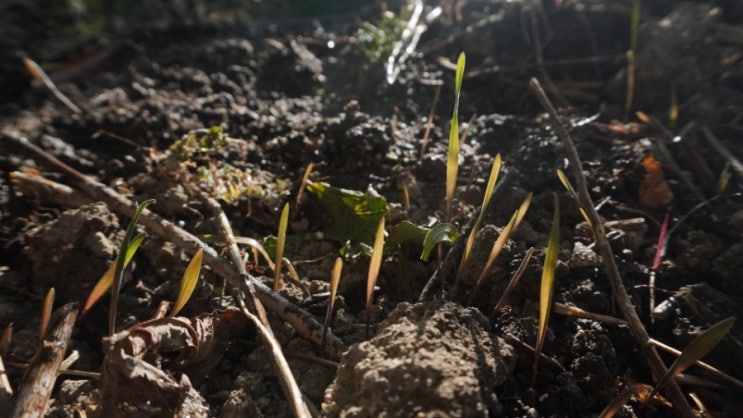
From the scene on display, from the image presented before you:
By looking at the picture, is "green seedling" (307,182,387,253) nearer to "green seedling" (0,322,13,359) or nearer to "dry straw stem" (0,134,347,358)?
"dry straw stem" (0,134,347,358)

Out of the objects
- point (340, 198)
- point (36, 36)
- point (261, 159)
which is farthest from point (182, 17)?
point (340, 198)

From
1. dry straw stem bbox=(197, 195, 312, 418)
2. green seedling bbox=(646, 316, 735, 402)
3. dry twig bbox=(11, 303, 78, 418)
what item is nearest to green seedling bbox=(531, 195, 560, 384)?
green seedling bbox=(646, 316, 735, 402)

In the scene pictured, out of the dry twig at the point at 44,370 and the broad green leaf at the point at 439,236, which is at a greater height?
the broad green leaf at the point at 439,236

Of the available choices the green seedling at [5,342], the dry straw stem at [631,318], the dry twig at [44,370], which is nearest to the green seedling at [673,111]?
the dry straw stem at [631,318]

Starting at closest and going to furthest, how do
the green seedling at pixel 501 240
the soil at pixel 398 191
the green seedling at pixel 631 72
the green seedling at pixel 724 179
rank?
the soil at pixel 398 191 → the green seedling at pixel 501 240 → the green seedling at pixel 724 179 → the green seedling at pixel 631 72

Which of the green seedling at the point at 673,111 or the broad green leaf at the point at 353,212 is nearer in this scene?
the broad green leaf at the point at 353,212

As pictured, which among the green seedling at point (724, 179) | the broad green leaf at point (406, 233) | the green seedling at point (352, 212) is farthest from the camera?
the green seedling at point (724, 179)

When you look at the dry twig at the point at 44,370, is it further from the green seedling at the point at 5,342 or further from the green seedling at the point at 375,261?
the green seedling at the point at 375,261
